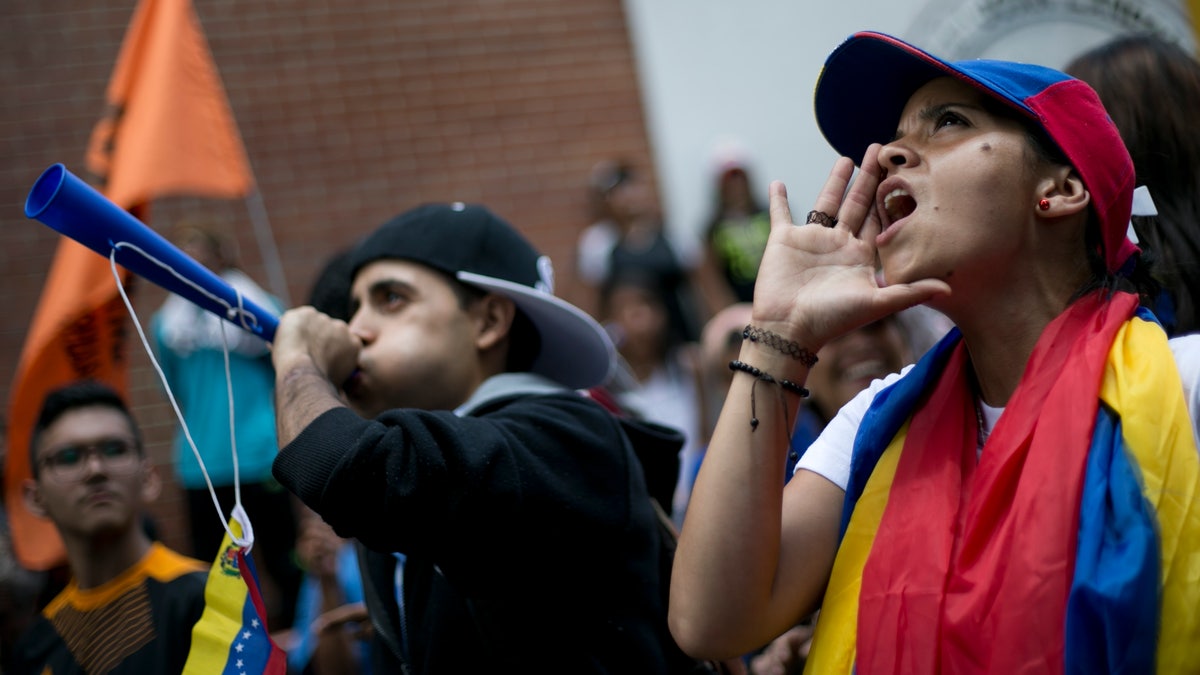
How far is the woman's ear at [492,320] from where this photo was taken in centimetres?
265

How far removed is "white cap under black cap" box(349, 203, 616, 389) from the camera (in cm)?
260

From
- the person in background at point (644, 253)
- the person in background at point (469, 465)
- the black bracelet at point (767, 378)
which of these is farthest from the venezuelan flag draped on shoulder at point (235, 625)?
the person in background at point (644, 253)

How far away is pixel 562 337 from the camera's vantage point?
9.25ft

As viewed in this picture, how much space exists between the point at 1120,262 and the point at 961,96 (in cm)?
35

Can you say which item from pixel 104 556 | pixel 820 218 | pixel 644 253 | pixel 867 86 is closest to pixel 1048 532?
pixel 820 218

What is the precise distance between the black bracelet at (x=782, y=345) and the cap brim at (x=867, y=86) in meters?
0.49

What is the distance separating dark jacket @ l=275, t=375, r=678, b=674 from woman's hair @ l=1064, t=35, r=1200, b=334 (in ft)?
3.47

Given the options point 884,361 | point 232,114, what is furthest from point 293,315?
point 232,114

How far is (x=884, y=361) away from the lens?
3.86 m

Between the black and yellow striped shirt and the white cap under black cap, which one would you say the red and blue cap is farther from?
the black and yellow striped shirt

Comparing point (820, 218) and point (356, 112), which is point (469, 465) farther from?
point (356, 112)

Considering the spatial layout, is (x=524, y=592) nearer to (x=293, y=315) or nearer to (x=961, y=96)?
(x=293, y=315)

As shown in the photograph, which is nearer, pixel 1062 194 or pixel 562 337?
pixel 1062 194

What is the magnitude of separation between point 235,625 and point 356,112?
5305mm
